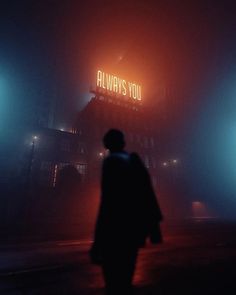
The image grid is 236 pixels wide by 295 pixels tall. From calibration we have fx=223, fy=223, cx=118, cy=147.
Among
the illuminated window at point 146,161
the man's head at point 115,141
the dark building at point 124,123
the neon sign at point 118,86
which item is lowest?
the man's head at point 115,141

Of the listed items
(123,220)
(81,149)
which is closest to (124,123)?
(81,149)

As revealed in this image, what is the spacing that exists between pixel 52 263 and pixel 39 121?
71.3m

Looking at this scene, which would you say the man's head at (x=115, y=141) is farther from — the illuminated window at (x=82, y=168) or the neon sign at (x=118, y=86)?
the neon sign at (x=118, y=86)

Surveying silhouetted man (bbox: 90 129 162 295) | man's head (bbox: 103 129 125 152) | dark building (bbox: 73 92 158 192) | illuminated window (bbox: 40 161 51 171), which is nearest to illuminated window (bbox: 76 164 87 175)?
illuminated window (bbox: 40 161 51 171)

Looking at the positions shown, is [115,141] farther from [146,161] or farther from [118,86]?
[118,86]

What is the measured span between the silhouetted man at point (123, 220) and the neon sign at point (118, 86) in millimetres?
61264

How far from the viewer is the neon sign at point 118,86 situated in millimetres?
61938

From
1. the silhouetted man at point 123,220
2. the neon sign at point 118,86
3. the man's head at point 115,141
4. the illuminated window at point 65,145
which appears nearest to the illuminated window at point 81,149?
the illuminated window at point 65,145

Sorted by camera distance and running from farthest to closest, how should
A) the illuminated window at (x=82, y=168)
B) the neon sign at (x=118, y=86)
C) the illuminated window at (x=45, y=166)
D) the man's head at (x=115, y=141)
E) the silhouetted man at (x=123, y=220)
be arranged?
the neon sign at (x=118, y=86) < the illuminated window at (x=82, y=168) < the illuminated window at (x=45, y=166) < the man's head at (x=115, y=141) < the silhouetted man at (x=123, y=220)

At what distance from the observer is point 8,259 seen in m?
8.57

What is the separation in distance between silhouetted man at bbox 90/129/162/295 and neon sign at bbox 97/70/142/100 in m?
61.3

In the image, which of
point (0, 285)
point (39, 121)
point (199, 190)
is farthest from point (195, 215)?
point (0, 285)

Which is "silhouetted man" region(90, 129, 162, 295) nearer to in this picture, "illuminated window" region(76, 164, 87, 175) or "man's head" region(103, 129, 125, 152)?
"man's head" region(103, 129, 125, 152)

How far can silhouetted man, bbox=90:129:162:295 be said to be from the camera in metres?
2.47
